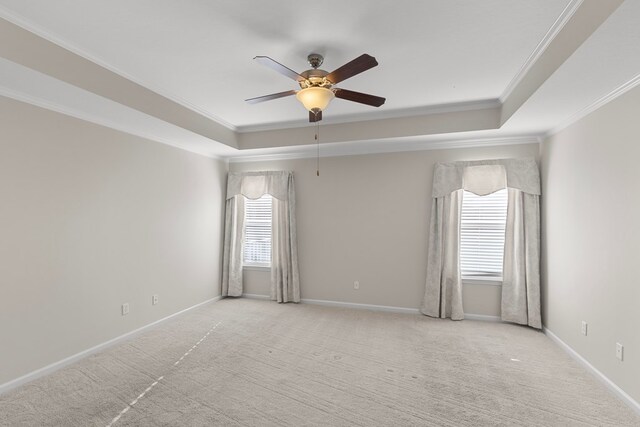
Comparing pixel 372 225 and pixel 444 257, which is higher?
pixel 372 225

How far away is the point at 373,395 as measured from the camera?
7.81 feet

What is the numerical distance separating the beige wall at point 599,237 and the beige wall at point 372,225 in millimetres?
840

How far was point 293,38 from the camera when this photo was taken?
228 cm

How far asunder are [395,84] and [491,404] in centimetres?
295

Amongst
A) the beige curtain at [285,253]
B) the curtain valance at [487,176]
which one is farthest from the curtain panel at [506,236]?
the beige curtain at [285,253]

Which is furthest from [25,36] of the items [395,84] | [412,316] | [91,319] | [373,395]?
[412,316]

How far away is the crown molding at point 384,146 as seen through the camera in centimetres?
402

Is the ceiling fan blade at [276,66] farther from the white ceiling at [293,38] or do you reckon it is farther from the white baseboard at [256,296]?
the white baseboard at [256,296]

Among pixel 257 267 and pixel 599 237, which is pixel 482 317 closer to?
pixel 599 237

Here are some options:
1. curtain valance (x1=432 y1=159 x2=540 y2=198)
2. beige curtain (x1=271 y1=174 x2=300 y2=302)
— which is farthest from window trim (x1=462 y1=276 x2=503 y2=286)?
beige curtain (x1=271 y1=174 x2=300 y2=302)

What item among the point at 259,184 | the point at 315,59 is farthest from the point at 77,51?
the point at 259,184

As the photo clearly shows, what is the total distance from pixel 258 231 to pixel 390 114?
9.54 ft

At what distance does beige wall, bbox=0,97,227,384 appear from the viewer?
248 centimetres

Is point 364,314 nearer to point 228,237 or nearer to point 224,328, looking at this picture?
point 224,328
